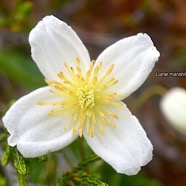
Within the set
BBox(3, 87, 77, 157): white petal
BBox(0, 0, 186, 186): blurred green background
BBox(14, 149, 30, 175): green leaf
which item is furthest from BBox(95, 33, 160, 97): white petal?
BBox(0, 0, 186, 186): blurred green background

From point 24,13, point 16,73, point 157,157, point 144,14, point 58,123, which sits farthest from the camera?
point 144,14

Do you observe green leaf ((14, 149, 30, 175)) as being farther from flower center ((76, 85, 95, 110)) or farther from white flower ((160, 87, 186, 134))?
white flower ((160, 87, 186, 134))

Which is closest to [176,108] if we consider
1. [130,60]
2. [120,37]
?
[130,60]

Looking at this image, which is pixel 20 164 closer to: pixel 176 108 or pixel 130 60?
pixel 130 60

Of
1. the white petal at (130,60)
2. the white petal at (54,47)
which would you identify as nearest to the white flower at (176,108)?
the white petal at (130,60)

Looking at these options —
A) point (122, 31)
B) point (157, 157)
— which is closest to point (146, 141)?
point (157, 157)

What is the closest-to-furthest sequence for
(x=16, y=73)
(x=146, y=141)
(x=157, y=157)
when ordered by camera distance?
1. (x=146, y=141)
2. (x=16, y=73)
3. (x=157, y=157)

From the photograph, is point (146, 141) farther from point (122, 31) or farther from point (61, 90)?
point (122, 31)

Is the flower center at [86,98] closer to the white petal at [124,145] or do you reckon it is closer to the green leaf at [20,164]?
the white petal at [124,145]
